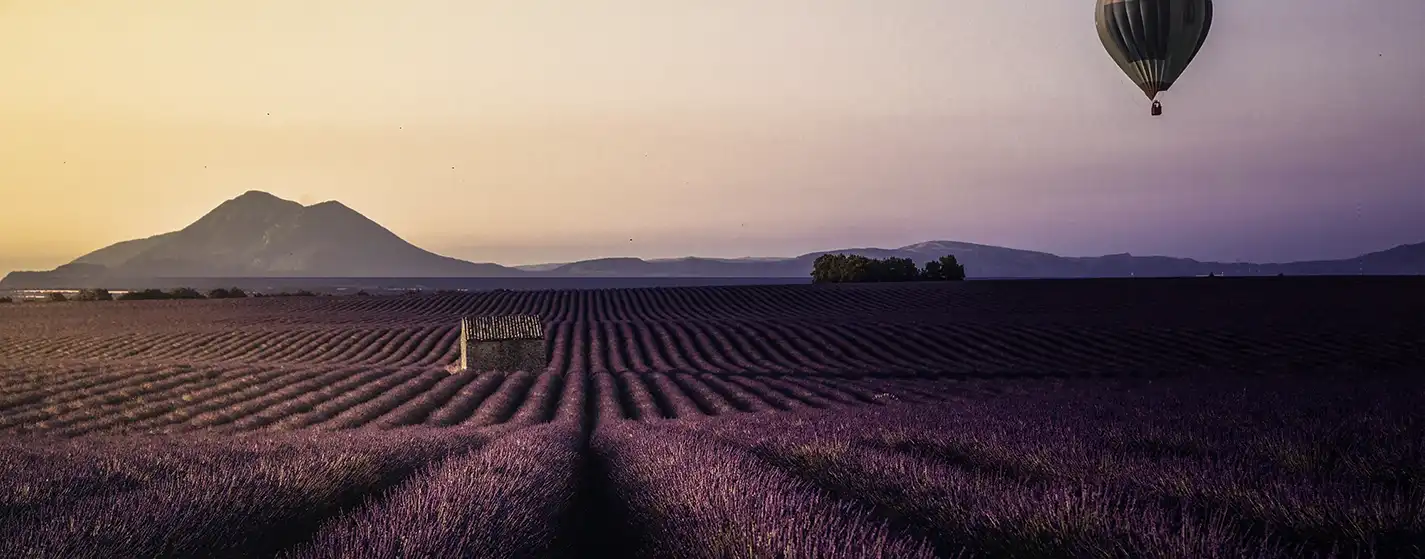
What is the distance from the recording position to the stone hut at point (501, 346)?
3403 cm

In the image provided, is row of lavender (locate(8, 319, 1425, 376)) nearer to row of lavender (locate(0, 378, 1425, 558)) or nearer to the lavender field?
the lavender field

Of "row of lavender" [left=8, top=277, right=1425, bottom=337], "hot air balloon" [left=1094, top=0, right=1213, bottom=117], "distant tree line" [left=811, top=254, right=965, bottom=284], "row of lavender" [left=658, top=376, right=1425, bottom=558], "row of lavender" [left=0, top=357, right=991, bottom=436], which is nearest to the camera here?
"row of lavender" [left=658, top=376, right=1425, bottom=558]

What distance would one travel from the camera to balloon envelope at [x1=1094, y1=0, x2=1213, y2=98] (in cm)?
2017

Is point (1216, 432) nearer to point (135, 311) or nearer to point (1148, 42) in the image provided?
point (1148, 42)

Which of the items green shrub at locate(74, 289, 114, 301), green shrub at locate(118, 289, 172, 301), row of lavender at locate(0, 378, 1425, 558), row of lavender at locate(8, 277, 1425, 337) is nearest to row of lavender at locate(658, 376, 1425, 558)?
row of lavender at locate(0, 378, 1425, 558)

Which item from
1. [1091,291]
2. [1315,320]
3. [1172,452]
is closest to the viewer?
[1172,452]

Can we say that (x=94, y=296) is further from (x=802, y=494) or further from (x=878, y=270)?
(x=802, y=494)

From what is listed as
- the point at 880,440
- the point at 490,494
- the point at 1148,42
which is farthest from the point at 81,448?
the point at 1148,42

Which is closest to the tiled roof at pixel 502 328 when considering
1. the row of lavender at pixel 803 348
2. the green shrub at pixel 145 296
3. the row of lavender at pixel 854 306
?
the row of lavender at pixel 803 348

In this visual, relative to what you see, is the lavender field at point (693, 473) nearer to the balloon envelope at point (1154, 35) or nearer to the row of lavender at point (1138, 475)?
the row of lavender at point (1138, 475)

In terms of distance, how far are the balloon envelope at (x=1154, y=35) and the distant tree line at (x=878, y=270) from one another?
231 ft

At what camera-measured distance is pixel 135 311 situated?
6975 cm

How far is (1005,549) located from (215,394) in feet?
72.0

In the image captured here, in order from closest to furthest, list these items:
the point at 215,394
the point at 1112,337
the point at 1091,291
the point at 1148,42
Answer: the point at 1148,42 < the point at 215,394 < the point at 1112,337 < the point at 1091,291
